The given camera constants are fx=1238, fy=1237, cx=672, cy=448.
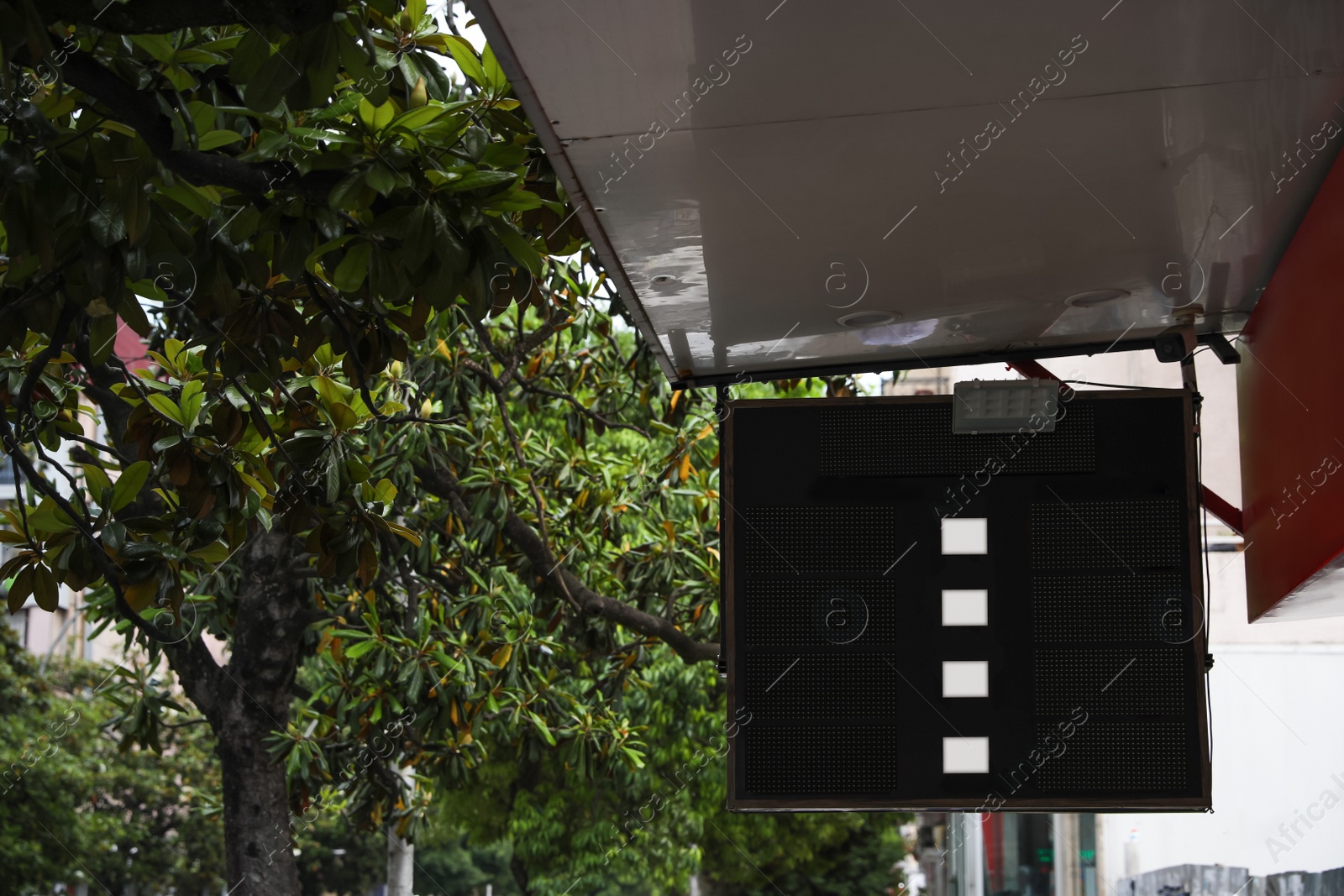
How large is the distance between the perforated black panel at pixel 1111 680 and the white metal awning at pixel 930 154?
1091 mm

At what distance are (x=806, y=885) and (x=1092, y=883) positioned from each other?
5704 millimetres

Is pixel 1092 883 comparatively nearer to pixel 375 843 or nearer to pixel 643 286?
pixel 643 286

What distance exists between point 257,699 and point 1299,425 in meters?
5.39

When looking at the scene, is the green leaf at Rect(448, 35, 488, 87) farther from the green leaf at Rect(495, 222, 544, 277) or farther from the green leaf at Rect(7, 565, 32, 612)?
the green leaf at Rect(7, 565, 32, 612)

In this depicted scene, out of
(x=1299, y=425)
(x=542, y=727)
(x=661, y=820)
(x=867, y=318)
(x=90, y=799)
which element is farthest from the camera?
(x=90, y=799)

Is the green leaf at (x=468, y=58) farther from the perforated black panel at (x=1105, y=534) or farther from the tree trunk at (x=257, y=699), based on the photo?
the tree trunk at (x=257, y=699)

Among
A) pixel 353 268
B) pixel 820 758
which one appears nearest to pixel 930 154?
pixel 353 268

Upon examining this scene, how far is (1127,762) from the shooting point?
3650 millimetres

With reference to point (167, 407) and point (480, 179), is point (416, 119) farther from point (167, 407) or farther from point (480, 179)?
point (167, 407)

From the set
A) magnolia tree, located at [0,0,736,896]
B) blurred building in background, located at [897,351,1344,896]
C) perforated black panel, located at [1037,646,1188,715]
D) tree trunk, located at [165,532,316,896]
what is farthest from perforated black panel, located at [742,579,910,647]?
blurred building in background, located at [897,351,1344,896]

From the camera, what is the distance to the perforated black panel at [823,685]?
377 centimetres

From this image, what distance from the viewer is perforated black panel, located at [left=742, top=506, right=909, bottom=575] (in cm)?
385

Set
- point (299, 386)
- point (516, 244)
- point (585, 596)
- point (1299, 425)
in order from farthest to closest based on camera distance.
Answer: point (585, 596), point (299, 386), point (1299, 425), point (516, 244)

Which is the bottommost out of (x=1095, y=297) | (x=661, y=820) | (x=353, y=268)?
(x=661, y=820)
